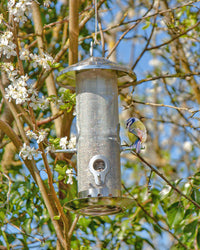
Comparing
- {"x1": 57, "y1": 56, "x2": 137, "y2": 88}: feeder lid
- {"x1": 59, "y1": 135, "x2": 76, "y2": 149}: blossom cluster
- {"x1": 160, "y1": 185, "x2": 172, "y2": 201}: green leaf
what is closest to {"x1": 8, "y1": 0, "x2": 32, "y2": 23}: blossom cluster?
{"x1": 57, "y1": 56, "x2": 137, "y2": 88}: feeder lid

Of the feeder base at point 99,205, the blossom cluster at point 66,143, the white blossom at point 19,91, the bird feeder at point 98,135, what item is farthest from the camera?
the blossom cluster at point 66,143

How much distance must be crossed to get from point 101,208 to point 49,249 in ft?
6.15

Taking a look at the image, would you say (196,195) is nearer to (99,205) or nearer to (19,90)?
(99,205)

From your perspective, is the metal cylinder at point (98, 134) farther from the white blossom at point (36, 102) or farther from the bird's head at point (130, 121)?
the white blossom at point (36, 102)

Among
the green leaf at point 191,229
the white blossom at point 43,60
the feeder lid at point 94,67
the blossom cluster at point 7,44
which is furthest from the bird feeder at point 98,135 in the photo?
the green leaf at point 191,229

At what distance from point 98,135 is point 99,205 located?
1.40 ft

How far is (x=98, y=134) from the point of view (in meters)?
3.11

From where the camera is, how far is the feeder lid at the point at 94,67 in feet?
9.59

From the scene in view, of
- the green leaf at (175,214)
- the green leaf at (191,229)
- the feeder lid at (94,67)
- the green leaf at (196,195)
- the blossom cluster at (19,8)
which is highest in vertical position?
the blossom cluster at (19,8)

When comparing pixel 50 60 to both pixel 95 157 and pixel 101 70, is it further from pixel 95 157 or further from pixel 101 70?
pixel 95 157

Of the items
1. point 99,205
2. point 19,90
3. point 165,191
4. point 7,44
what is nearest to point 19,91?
point 19,90

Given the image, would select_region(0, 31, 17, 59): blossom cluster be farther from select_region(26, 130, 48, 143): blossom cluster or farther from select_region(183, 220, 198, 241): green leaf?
select_region(183, 220, 198, 241): green leaf

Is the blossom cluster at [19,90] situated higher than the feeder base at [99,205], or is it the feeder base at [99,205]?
the blossom cluster at [19,90]

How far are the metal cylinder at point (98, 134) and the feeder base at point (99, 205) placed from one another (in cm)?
8
